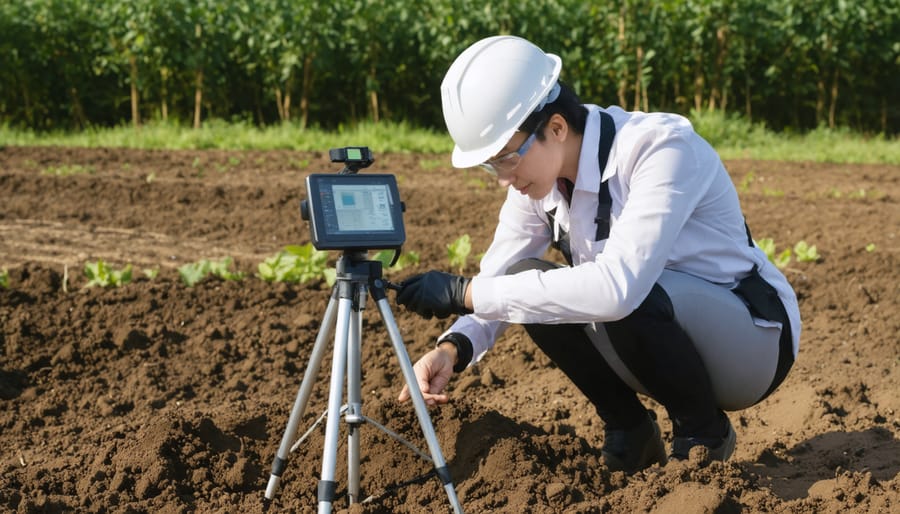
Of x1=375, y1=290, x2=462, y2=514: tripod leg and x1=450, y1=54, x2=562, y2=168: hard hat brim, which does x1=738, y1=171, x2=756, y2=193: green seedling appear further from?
x1=375, y1=290, x2=462, y2=514: tripod leg

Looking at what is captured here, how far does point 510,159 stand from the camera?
9.21 ft

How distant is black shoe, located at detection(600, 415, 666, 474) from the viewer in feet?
11.4

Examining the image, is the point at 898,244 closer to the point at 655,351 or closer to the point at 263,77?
the point at 655,351

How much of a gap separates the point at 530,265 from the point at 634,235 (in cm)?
58

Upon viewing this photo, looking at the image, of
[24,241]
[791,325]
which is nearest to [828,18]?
[24,241]

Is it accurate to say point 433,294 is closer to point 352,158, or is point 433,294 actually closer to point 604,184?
point 352,158

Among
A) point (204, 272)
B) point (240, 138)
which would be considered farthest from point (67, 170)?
point (204, 272)

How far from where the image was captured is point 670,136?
2.84 m

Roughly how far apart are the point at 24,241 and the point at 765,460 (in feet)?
15.8

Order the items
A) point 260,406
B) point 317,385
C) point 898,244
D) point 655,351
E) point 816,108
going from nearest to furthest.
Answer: point 655,351 → point 260,406 → point 317,385 → point 898,244 → point 816,108

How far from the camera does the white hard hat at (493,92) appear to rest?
8.95 feet

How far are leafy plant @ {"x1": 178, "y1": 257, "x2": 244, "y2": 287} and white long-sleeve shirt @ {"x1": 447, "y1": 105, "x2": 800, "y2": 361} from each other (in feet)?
8.30

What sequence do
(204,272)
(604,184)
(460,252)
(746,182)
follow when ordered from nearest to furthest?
(604,184) → (204,272) → (460,252) → (746,182)

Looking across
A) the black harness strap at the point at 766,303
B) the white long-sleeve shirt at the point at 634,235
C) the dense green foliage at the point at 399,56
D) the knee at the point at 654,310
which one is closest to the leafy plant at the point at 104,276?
the white long-sleeve shirt at the point at 634,235
